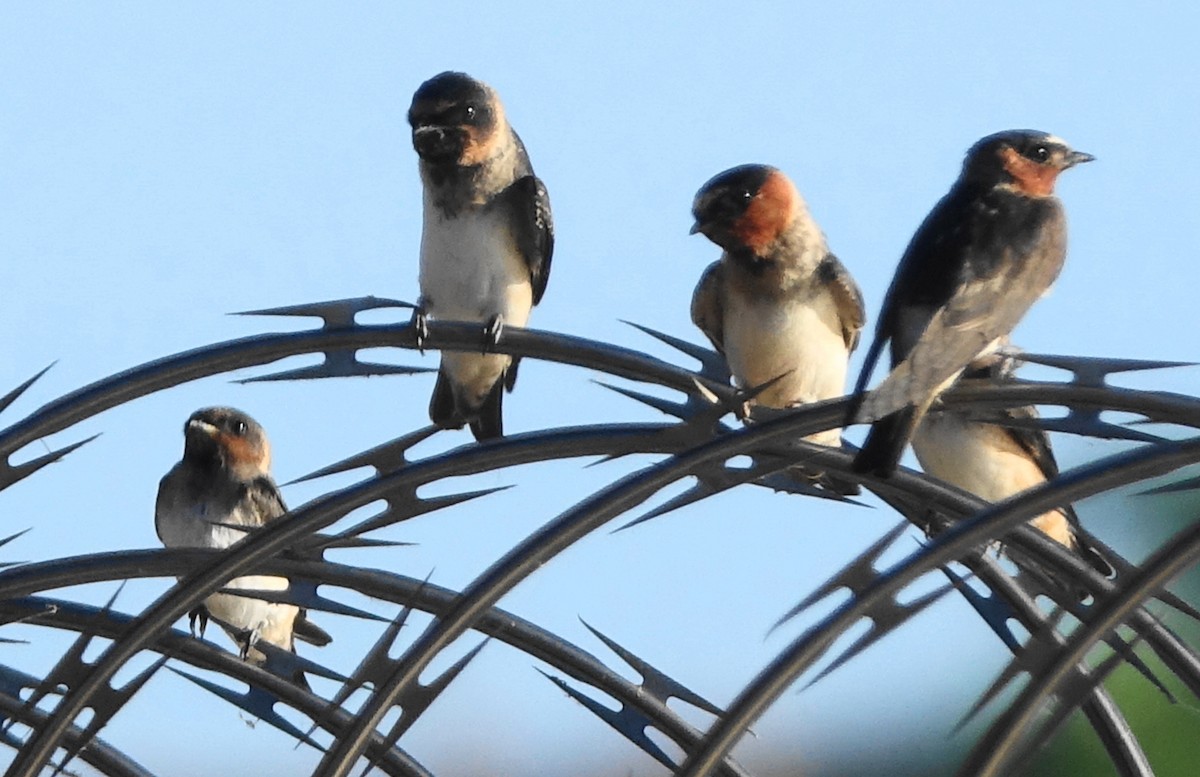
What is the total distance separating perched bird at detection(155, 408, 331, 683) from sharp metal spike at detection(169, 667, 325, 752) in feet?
10.8

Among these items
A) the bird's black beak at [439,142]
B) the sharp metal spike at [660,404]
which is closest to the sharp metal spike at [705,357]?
the sharp metal spike at [660,404]

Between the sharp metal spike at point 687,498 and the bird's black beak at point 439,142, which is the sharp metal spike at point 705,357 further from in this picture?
the bird's black beak at point 439,142

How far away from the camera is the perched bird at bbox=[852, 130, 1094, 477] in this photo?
4.83m

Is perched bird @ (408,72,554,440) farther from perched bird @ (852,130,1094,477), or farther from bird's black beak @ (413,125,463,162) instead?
perched bird @ (852,130,1094,477)

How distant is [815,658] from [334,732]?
156 centimetres

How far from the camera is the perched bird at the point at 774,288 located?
22.8ft

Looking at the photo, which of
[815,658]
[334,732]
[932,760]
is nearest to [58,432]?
[334,732]

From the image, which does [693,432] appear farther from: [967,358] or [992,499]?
[992,499]

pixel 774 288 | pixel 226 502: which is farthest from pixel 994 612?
pixel 226 502

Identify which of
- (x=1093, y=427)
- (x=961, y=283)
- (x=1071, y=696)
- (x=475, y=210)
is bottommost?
(x=1071, y=696)

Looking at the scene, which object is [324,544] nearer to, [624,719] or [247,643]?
[624,719]

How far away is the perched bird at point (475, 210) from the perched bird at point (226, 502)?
160 cm

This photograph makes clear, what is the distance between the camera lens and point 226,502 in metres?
9.08

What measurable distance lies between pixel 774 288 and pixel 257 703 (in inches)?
88.2
